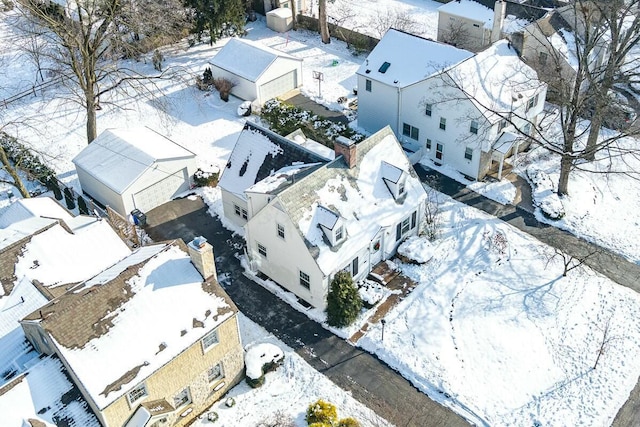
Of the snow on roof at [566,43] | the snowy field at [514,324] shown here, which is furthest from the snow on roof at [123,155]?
the snow on roof at [566,43]

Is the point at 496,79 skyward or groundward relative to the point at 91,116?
skyward

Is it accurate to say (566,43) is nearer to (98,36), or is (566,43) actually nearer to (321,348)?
(321,348)

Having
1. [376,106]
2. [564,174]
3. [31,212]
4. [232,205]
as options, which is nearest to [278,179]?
[232,205]

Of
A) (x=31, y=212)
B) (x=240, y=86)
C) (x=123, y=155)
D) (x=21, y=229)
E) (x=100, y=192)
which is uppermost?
(x=21, y=229)

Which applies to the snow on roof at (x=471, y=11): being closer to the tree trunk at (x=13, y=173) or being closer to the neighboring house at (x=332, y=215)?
the neighboring house at (x=332, y=215)

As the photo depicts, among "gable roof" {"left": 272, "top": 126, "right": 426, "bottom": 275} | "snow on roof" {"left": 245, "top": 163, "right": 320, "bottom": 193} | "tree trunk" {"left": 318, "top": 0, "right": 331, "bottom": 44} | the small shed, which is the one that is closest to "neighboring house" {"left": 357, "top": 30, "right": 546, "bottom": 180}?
"gable roof" {"left": 272, "top": 126, "right": 426, "bottom": 275}

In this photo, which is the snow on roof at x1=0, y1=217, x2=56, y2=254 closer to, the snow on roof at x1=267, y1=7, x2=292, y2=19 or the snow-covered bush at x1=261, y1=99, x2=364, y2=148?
the snow-covered bush at x1=261, y1=99, x2=364, y2=148
